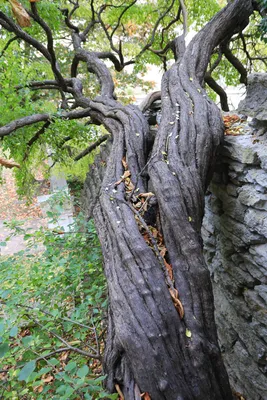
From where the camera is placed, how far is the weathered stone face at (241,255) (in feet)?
5.71

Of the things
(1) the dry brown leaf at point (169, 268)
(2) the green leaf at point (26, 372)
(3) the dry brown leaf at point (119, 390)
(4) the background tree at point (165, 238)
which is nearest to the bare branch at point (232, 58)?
(4) the background tree at point (165, 238)

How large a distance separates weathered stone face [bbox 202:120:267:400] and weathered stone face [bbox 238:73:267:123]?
0.08 ft

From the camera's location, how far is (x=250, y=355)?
203 centimetres

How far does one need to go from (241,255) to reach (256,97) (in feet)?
3.32

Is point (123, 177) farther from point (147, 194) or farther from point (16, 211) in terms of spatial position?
point (16, 211)

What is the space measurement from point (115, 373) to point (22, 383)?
0.66m

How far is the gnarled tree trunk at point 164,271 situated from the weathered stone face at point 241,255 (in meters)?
0.21

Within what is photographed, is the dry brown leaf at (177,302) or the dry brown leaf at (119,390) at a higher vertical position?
the dry brown leaf at (177,302)

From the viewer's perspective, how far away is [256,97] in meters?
1.89

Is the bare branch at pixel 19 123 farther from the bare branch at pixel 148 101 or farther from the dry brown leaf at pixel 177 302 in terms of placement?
the dry brown leaf at pixel 177 302

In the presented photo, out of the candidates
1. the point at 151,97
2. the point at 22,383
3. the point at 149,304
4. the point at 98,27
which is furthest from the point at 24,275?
the point at 98,27

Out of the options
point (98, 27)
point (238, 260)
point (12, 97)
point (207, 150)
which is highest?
point (98, 27)

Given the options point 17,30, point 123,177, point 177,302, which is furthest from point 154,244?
point 17,30

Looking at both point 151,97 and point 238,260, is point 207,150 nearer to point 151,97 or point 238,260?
point 238,260
